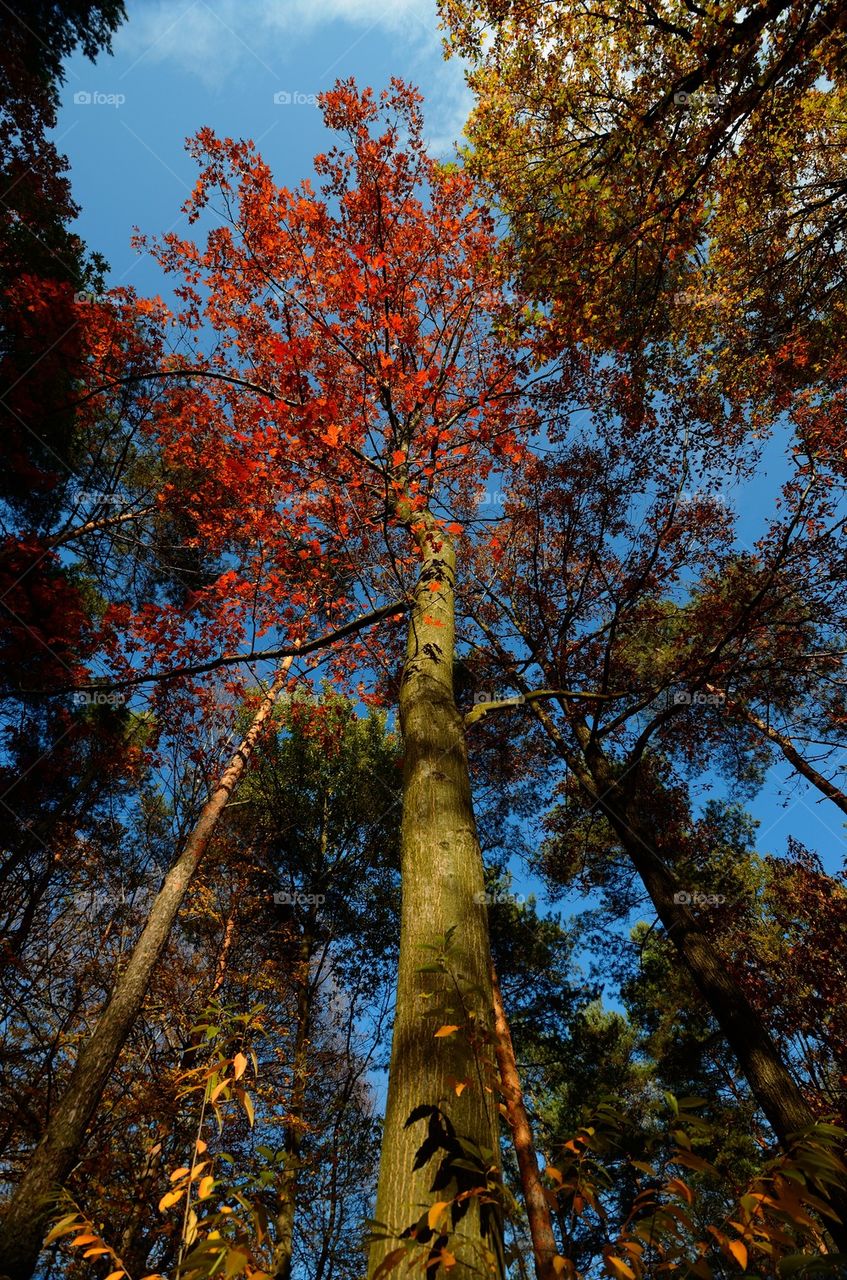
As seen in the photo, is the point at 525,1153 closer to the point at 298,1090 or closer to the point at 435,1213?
the point at 435,1213

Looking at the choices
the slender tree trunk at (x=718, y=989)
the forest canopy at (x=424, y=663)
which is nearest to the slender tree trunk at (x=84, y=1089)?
the forest canopy at (x=424, y=663)

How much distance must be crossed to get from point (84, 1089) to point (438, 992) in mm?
5237

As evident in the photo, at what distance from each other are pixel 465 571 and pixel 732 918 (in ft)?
29.1

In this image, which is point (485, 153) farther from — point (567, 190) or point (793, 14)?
point (793, 14)

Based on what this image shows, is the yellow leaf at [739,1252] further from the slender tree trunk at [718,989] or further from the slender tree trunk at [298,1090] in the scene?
the slender tree trunk at [298,1090]

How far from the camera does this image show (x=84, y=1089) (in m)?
4.95

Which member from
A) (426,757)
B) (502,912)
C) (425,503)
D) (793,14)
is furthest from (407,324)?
(502,912)

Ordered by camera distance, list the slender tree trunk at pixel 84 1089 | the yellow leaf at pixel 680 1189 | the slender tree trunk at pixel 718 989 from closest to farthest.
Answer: the yellow leaf at pixel 680 1189 → the slender tree trunk at pixel 84 1089 → the slender tree trunk at pixel 718 989

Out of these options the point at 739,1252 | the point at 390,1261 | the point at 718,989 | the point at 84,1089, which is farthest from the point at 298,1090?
the point at 739,1252

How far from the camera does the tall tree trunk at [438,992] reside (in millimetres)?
1421

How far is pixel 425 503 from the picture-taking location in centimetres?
562

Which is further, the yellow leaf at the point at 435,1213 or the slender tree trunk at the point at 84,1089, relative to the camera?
the slender tree trunk at the point at 84,1089

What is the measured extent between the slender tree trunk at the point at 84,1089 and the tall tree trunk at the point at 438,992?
292 centimetres

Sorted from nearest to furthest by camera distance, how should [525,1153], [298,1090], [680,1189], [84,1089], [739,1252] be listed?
[739,1252]
[680,1189]
[525,1153]
[84,1089]
[298,1090]
